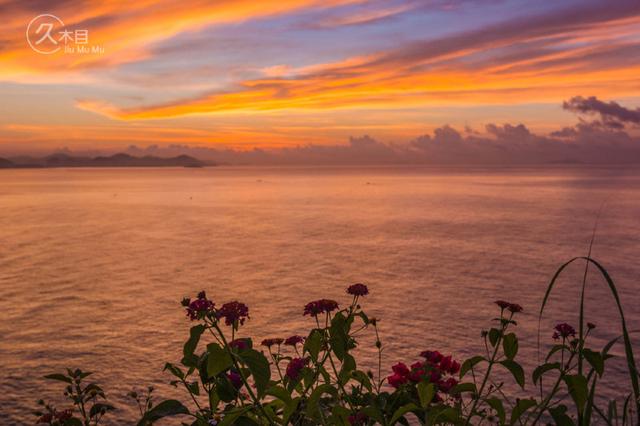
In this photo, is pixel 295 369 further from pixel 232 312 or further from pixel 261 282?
pixel 261 282

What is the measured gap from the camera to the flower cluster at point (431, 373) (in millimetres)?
3119

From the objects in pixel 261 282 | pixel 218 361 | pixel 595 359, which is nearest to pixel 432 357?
pixel 595 359

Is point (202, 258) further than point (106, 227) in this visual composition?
No

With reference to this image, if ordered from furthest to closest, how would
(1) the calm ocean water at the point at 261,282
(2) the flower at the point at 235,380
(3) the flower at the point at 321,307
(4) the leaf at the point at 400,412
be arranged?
(1) the calm ocean water at the point at 261,282 < (3) the flower at the point at 321,307 < (2) the flower at the point at 235,380 < (4) the leaf at the point at 400,412

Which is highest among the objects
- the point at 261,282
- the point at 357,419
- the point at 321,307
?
the point at 321,307

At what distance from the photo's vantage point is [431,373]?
312 cm

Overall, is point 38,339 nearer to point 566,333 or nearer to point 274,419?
point 274,419

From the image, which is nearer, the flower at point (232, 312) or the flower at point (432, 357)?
the flower at point (232, 312)

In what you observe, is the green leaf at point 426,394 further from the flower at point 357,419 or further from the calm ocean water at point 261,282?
the calm ocean water at point 261,282

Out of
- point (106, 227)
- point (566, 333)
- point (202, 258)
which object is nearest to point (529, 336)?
point (566, 333)

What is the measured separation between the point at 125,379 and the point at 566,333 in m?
8.58

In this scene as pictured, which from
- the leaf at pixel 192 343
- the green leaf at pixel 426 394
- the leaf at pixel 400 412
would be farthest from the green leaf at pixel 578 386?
the leaf at pixel 192 343

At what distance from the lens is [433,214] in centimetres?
4800

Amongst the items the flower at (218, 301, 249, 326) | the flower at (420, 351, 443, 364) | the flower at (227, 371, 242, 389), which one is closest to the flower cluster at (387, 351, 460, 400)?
the flower at (420, 351, 443, 364)
